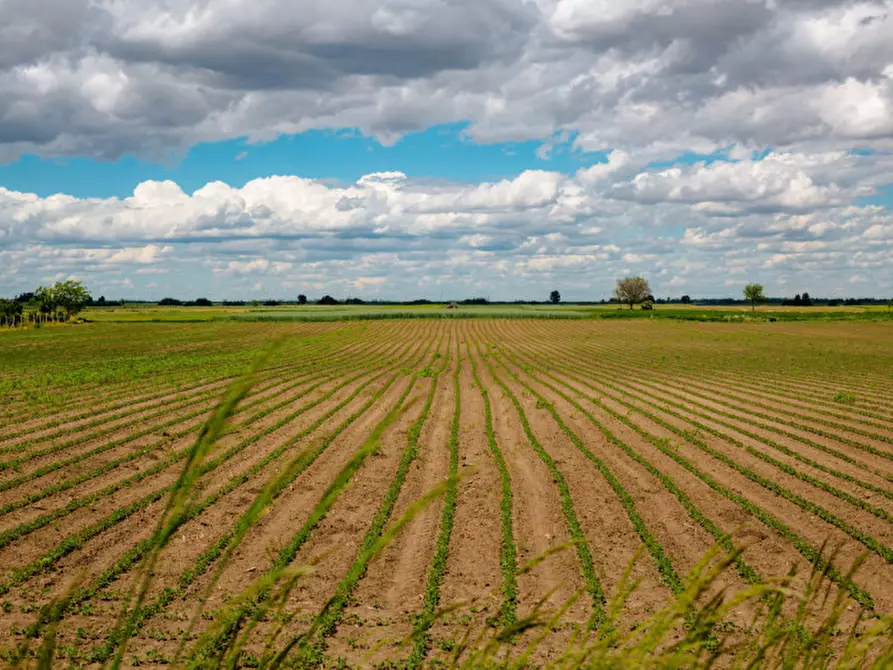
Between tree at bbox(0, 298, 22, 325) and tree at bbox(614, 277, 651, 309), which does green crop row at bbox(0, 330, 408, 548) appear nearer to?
tree at bbox(0, 298, 22, 325)

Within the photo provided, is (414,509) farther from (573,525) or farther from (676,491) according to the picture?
(676,491)

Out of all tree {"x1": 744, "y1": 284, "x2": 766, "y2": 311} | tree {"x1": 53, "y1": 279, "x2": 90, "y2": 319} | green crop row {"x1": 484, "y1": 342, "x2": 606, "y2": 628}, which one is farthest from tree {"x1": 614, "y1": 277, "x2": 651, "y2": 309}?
green crop row {"x1": 484, "y1": 342, "x2": 606, "y2": 628}

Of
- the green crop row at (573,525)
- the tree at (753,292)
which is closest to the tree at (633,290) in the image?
the tree at (753,292)

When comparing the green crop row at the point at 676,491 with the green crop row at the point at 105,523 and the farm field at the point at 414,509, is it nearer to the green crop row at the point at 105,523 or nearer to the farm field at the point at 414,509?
the farm field at the point at 414,509

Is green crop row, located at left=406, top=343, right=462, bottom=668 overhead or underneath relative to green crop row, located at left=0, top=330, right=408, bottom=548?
underneath

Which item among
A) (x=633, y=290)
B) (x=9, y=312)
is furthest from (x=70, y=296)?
(x=633, y=290)

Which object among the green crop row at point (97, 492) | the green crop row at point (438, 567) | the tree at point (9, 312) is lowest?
the green crop row at point (438, 567)

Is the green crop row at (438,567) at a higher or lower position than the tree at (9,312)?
lower

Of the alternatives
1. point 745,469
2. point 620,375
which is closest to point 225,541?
point 745,469

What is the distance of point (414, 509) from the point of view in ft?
4.99

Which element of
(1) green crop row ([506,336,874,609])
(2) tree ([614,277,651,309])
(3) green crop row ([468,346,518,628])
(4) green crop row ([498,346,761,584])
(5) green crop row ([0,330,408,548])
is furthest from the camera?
(2) tree ([614,277,651,309])

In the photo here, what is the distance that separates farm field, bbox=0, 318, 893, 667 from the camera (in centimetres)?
690

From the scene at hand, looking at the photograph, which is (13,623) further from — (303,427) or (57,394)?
(57,394)

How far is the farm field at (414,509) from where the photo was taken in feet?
22.6
